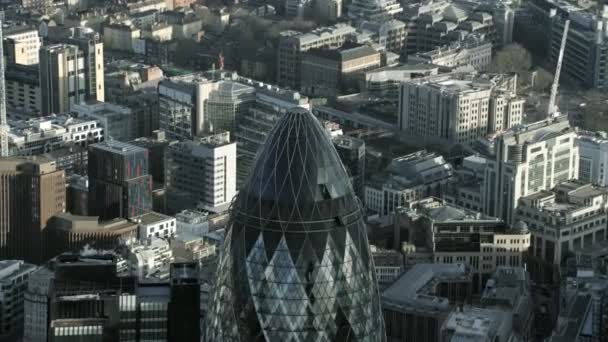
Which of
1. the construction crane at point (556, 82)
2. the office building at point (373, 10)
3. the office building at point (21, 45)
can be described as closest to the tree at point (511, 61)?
the construction crane at point (556, 82)

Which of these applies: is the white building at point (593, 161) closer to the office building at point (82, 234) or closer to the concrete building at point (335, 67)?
the concrete building at point (335, 67)

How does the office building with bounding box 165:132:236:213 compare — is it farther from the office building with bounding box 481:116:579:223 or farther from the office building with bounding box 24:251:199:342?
the office building with bounding box 24:251:199:342

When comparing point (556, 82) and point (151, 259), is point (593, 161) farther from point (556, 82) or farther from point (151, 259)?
point (151, 259)

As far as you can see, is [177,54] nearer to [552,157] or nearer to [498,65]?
[498,65]

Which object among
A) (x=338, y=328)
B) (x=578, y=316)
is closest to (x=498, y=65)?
(x=578, y=316)

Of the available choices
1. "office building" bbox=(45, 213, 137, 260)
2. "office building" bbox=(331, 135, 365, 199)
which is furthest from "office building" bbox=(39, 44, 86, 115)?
"office building" bbox=(45, 213, 137, 260)
